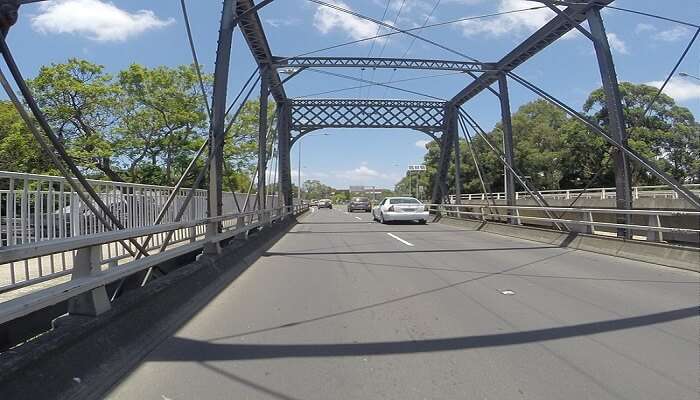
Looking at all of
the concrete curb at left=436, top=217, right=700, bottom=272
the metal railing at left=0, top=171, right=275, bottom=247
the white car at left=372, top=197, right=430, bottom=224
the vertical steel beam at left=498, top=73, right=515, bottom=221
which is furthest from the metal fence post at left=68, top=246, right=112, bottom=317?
the white car at left=372, top=197, right=430, bottom=224

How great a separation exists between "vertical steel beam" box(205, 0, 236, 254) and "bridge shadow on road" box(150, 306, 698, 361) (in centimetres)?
713

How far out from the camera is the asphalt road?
438 cm

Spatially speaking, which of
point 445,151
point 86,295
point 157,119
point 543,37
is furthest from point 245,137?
point 86,295

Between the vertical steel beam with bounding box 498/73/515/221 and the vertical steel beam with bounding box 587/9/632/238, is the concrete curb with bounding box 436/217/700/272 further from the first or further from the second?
the vertical steel beam with bounding box 498/73/515/221

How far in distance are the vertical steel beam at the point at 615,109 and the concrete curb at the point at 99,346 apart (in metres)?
11.1

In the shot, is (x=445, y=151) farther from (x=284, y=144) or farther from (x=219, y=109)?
(x=219, y=109)

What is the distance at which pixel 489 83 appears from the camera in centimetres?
2472

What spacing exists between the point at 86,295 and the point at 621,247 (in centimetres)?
1160

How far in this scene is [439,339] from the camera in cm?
577

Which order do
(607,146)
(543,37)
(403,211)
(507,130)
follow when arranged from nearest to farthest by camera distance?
(543,37)
(507,130)
(403,211)
(607,146)

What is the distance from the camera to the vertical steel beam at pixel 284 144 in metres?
33.1

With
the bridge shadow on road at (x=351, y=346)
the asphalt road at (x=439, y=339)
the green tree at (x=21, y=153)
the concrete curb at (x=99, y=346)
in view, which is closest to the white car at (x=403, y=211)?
the asphalt road at (x=439, y=339)

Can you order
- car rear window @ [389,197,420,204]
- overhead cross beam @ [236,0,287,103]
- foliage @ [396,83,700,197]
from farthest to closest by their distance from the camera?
foliage @ [396,83,700,197], car rear window @ [389,197,420,204], overhead cross beam @ [236,0,287,103]

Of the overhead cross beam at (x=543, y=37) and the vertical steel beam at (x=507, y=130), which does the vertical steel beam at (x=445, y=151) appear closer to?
the overhead cross beam at (x=543, y=37)
